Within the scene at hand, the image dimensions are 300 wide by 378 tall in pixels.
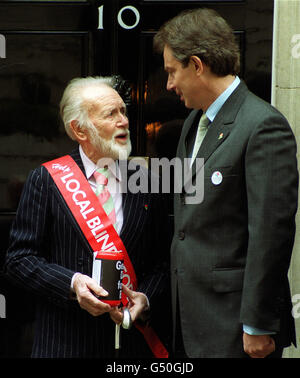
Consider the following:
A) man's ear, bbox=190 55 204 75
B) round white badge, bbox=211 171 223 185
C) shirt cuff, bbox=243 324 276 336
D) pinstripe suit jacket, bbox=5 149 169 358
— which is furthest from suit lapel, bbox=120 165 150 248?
shirt cuff, bbox=243 324 276 336

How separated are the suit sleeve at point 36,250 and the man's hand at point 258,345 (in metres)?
0.90

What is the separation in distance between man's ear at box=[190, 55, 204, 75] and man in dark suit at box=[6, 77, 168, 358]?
1.74 ft

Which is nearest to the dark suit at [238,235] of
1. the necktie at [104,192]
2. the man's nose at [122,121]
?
the necktie at [104,192]

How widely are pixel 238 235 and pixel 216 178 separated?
269mm

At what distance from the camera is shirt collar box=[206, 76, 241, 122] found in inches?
114

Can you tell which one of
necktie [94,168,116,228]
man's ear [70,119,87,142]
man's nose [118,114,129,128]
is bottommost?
necktie [94,168,116,228]

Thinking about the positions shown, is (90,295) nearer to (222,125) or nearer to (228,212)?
(228,212)

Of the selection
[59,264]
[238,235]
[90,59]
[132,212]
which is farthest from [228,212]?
[90,59]

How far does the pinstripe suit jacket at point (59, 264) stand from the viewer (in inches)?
122

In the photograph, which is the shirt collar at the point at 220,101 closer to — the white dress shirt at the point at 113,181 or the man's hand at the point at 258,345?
the white dress shirt at the point at 113,181

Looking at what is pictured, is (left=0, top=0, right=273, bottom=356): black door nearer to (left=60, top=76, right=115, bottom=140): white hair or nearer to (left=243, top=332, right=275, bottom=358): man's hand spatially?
(left=60, top=76, right=115, bottom=140): white hair

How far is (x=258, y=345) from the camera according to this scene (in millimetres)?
2645

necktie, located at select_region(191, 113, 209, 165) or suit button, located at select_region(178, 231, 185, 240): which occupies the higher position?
necktie, located at select_region(191, 113, 209, 165)

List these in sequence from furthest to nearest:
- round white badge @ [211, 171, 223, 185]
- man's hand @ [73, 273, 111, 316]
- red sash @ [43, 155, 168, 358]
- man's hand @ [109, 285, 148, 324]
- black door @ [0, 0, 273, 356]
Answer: black door @ [0, 0, 273, 356] < red sash @ [43, 155, 168, 358] < man's hand @ [109, 285, 148, 324] < man's hand @ [73, 273, 111, 316] < round white badge @ [211, 171, 223, 185]
